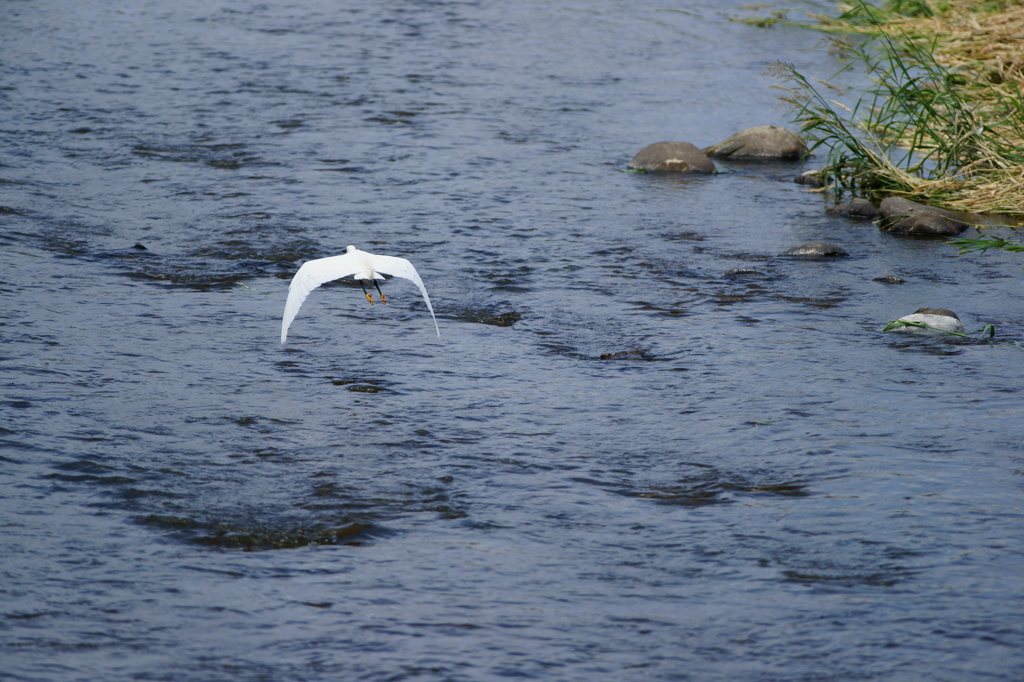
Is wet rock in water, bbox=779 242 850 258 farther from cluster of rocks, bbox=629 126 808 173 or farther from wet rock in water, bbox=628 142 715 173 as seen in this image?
cluster of rocks, bbox=629 126 808 173

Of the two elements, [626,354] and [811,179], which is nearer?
[626,354]

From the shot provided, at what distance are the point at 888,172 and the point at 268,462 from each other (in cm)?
561

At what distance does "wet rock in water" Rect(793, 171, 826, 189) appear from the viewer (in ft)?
28.9

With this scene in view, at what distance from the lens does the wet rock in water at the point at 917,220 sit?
753 centimetres

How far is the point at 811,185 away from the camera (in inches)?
347

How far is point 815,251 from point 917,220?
3.22 feet

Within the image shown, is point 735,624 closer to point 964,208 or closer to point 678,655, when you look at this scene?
point 678,655

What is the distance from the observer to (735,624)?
335 cm

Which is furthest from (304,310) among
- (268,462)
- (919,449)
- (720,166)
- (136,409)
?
(720,166)

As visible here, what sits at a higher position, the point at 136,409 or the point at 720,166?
the point at 720,166

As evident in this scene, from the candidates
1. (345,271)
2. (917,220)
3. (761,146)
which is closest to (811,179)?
(761,146)

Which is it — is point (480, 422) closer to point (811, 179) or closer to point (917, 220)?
point (917, 220)

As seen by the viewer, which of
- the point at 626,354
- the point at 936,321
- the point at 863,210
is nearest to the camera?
the point at 626,354

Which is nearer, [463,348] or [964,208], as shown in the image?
[463,348]
